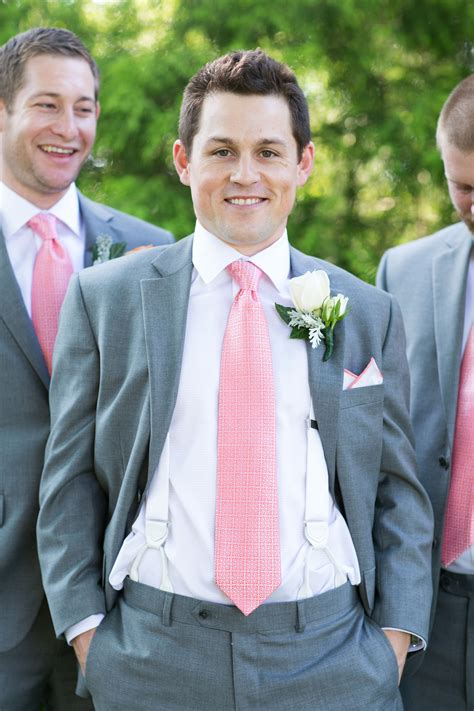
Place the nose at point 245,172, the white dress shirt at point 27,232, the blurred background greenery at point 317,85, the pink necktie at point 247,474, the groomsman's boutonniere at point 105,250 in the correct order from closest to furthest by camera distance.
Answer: the pink necktie at point 247,474
the nose at point 245,172
the white dress shirt at point 27,232
the groomsman's boutonniere at point 105,250
the blurred background greenery at point 317,85

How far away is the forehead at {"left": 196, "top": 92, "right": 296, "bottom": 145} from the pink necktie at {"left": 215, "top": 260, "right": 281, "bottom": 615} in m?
0.53

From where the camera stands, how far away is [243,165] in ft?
8.77

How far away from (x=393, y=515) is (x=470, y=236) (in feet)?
3.64

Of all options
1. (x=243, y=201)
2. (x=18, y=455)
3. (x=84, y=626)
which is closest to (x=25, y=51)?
(x=243, y=201)

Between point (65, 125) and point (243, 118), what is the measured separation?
1017mm

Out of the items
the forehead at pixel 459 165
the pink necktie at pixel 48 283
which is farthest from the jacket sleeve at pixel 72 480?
the forehead at pixel 459 165

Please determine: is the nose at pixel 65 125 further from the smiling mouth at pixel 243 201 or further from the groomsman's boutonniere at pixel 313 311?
the groomsman's boutonniere at pixel 313 311

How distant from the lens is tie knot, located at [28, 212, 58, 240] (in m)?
3.36

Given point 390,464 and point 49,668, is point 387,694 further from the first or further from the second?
point 49,668

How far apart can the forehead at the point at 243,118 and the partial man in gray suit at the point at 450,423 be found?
774 mm

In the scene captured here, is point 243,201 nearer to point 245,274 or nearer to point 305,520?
point 245,274

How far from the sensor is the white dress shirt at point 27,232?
3.31 m

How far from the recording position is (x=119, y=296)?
2785 millimetres

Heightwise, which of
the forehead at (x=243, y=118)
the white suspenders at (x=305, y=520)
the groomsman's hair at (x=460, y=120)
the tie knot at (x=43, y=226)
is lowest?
the white suspenders at (x=305, y=520)
